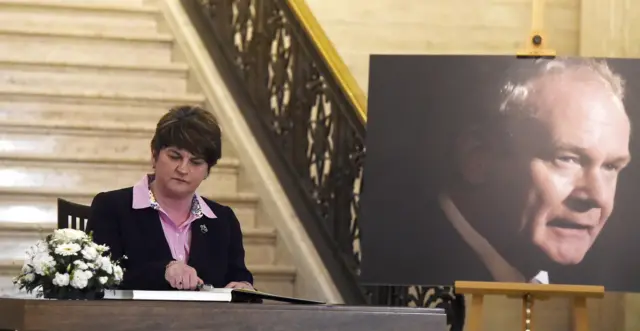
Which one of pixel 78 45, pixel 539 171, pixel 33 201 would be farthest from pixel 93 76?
pixel 539 171

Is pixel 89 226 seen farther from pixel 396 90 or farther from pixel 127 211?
pixel 396 90

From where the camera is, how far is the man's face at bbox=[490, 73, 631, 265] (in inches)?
183

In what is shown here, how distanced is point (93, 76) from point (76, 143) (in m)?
0.72

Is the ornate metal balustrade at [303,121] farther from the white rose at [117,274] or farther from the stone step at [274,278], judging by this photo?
the white rose at [117,274]

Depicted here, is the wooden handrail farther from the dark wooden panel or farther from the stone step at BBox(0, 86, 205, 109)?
the dark wooden panel

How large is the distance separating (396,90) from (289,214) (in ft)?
5.02

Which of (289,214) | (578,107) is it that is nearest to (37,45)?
(289,214)

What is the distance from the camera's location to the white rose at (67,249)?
281 cm

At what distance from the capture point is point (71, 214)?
12.6ft

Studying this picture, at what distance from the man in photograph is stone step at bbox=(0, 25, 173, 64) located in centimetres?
323

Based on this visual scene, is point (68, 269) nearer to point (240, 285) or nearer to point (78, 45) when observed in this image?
point (240, 285)

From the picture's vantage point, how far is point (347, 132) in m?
5.86

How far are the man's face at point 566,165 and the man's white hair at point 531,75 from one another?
3 centimetres

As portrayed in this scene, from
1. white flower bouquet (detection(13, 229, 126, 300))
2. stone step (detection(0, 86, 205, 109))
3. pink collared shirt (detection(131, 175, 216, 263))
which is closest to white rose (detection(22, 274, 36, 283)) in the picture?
white flower bouquet (detection(13, 229, 126, 300))
